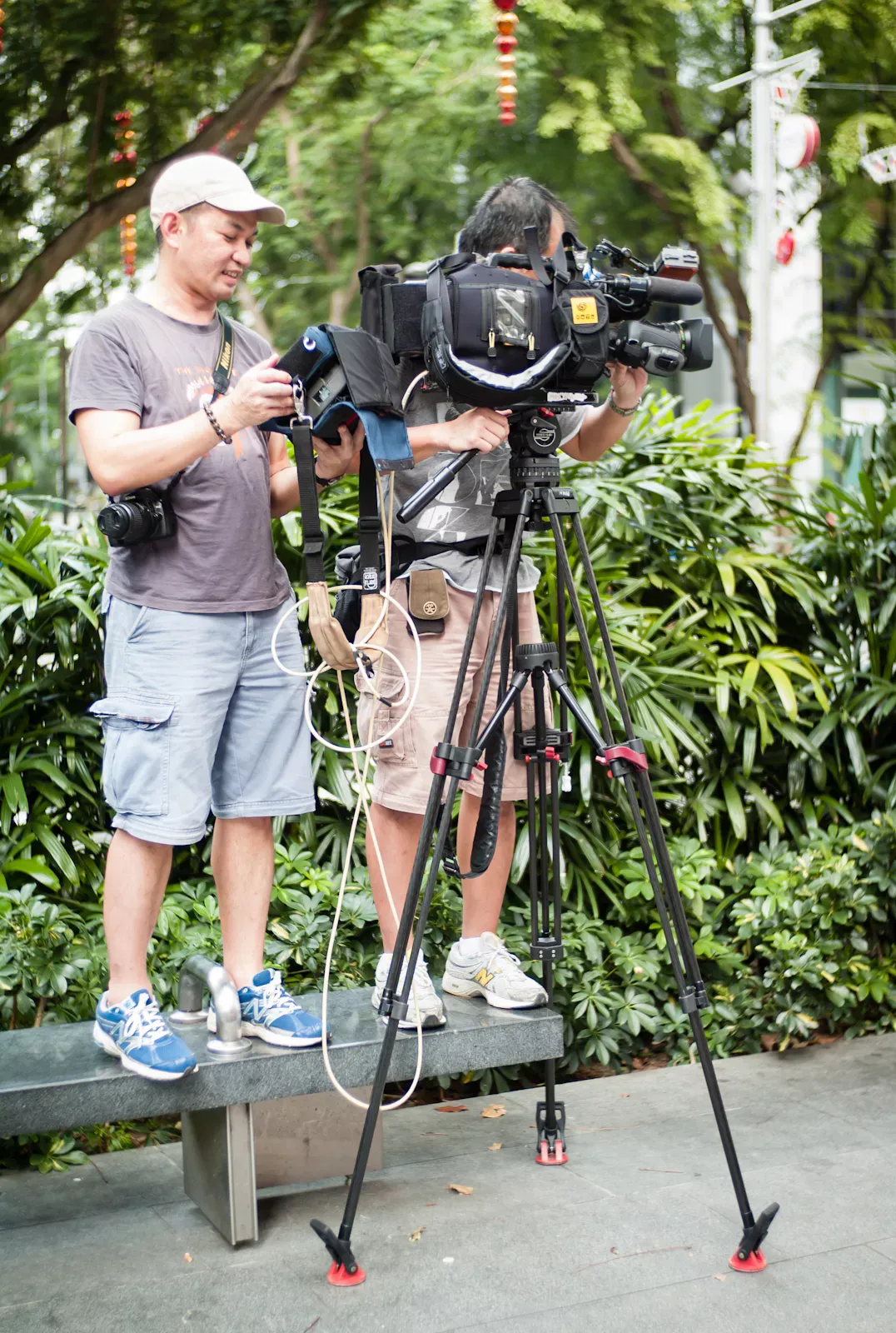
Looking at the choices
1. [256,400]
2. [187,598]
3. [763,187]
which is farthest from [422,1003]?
[763,187]

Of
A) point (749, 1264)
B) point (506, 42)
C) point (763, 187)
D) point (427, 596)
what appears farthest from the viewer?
point (763, 187)

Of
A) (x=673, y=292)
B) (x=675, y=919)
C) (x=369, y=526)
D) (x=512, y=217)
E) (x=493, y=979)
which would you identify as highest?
(x=512, y=217)

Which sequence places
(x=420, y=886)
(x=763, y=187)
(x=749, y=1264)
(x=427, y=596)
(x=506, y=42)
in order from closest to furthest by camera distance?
(x=749, y=1264) < (x=420, y=886) < (x=427, y=596) < (x=506, y=42) < (x=763, y=187)

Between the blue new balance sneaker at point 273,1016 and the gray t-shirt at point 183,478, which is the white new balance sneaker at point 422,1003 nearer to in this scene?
the blue new balance sneaker at point 273,1016

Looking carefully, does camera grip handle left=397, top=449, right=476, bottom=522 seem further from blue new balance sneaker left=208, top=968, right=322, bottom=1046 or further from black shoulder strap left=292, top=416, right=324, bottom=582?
blue new balance sneaker left=208, top=968, right=322, bottom=1046

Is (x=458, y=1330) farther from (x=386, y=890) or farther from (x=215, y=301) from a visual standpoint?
(x=215, y=301)

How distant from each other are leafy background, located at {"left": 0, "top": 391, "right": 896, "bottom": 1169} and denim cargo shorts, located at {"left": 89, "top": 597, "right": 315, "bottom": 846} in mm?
898

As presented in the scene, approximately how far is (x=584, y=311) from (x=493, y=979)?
5.00ft

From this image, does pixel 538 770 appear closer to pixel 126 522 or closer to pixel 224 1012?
pixel 224 1012

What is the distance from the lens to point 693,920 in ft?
13.9

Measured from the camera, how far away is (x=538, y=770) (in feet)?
10.0

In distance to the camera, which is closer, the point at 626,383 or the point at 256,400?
the point at 256,400

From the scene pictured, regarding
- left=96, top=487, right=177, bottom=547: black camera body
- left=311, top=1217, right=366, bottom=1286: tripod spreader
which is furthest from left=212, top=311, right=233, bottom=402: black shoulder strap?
left=311, top=1217, right=366, bottom=1286: tripod spreader

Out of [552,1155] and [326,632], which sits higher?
[326,632]
